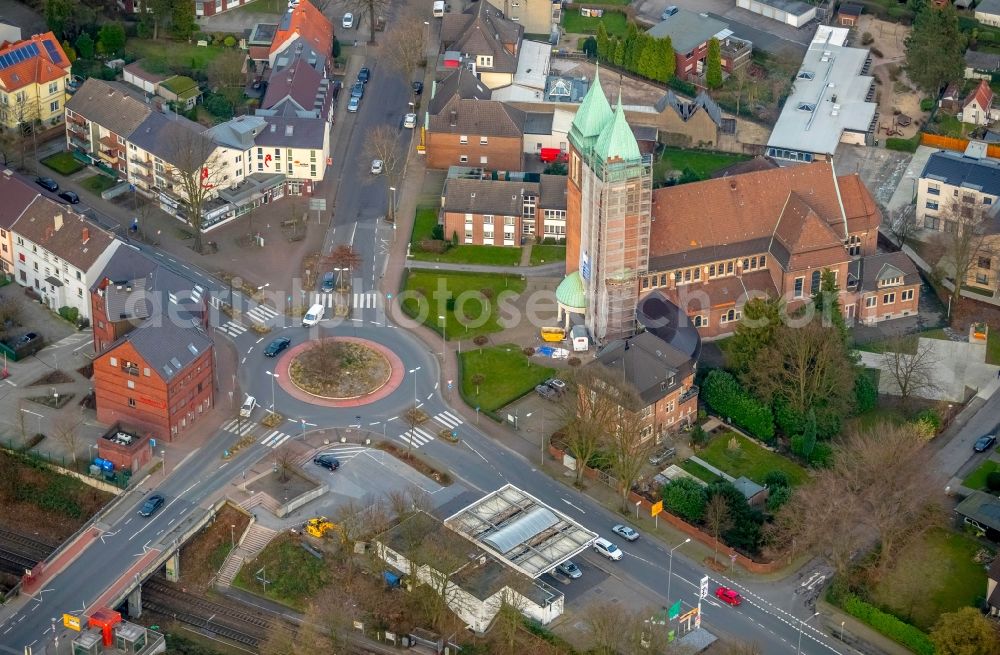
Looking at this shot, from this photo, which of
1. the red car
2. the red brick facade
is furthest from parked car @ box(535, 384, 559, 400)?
the red brick facade

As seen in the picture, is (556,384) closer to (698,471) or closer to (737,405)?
(698,471)

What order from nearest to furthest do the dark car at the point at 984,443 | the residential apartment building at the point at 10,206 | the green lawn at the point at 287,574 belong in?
1. the green lawn at the point at 287,574
2. the dark car at the point at 984,443
3. the residential apartment building at the point at 10,206

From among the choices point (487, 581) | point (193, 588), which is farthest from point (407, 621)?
point (193, 588)

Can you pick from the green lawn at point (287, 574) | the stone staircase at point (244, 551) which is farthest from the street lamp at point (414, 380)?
the green lawn at point (287, 574)

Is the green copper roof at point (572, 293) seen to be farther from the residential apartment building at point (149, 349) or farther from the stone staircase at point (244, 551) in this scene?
the stone staircase at point (244, 551)

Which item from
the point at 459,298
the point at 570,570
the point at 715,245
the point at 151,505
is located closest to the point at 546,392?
the point at 459,298

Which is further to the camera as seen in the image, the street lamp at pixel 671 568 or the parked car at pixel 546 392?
the parked car at pixel 546 392

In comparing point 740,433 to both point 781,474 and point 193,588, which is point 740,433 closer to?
point 781,474
